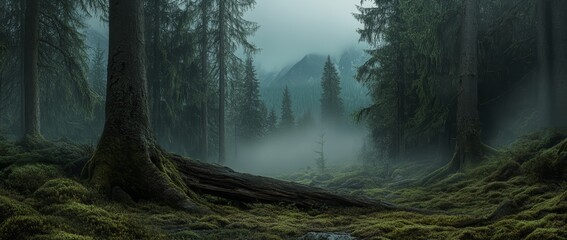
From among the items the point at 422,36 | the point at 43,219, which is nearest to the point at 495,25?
the point at 422,36

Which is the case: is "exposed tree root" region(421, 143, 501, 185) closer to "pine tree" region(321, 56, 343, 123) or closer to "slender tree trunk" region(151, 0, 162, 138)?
"slender tree trunk" region(151, 0, 162, 138)

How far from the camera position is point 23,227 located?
14.9ft

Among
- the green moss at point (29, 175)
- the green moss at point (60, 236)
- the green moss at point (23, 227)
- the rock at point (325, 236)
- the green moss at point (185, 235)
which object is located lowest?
the rock at point (325, 236)

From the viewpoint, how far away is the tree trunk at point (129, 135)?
8039 millimetres

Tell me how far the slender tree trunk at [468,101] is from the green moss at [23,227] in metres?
12.8

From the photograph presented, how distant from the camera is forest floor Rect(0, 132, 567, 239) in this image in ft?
17.4

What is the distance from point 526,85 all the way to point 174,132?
23298mm

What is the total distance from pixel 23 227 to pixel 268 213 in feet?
15.2

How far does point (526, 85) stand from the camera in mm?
18016

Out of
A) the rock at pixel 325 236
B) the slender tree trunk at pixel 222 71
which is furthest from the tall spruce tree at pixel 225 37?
the rock at pixel 325 236

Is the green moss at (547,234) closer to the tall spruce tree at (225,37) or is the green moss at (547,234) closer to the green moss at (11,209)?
the green moss at (11,209)

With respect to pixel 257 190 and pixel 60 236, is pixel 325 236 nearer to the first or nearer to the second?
pixel 60 236

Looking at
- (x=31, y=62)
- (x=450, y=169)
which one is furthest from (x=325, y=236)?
(x=31, y=62)

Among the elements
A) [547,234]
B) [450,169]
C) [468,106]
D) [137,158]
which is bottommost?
[547,234]
